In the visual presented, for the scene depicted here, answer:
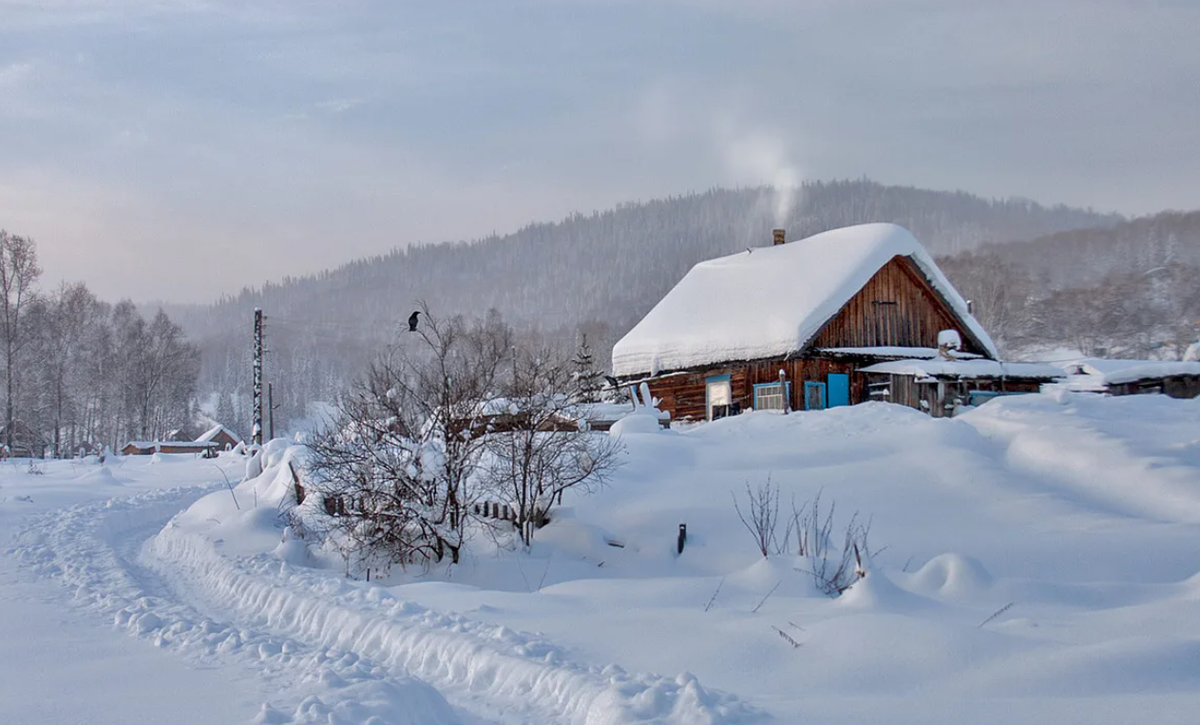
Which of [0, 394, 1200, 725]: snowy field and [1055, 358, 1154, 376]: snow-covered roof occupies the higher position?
[1055, 358, 1154, 376]: snow-covered roof

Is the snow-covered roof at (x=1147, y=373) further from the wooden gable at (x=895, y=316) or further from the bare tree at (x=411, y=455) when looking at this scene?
the bare tree at (x=411, y=455)

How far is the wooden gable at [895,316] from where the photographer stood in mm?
27125

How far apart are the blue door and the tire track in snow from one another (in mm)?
18796

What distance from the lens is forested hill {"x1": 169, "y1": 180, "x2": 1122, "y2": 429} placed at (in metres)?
103

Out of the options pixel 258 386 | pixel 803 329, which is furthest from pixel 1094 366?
pixel 258 386

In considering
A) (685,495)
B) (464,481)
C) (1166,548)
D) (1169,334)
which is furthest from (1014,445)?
(1169,334)

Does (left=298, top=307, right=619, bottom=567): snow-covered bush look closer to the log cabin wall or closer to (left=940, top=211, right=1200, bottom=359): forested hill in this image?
the log cabin wall

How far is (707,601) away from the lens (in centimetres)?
897

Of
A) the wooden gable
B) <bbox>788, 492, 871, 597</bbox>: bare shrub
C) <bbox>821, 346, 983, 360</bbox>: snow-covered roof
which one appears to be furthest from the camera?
the wooden gable

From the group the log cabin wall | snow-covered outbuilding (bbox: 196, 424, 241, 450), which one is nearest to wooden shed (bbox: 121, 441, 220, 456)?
snow-covered outbuilding (bbox: 196, 424, 241, 450)

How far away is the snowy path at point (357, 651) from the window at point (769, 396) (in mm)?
16957

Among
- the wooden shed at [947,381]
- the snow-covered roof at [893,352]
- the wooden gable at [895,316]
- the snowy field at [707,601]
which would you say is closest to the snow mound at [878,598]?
the snowy field at [707,601]

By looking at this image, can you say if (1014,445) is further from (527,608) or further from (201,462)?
(201,462)

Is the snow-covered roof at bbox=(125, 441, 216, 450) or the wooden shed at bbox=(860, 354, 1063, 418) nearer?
the wooden shed at bbox=(860, 354, 1063, 418)
